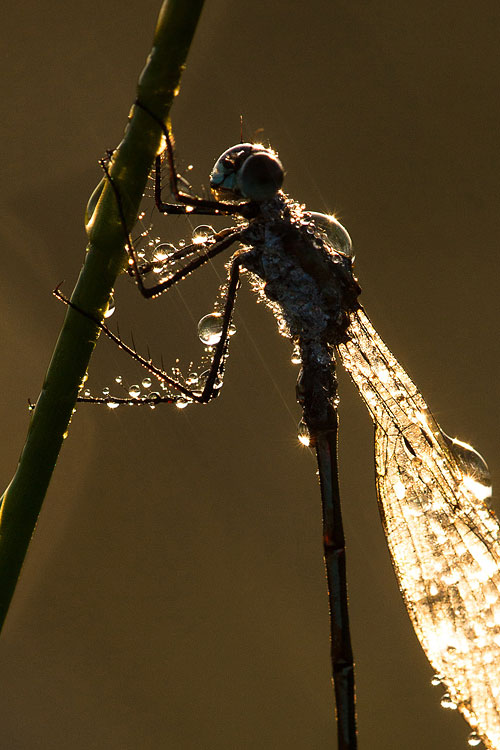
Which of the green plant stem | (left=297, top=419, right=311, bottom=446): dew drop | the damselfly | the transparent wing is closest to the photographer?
the green plant stem

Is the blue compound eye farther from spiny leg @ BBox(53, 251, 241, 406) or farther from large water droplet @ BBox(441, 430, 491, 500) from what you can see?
large water droplet @ BBox(441, 430, 491, 500)

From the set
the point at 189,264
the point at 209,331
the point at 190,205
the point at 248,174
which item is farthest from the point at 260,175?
the point at 209,331

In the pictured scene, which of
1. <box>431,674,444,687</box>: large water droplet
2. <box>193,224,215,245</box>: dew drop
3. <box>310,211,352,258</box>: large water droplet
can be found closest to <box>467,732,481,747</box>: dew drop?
<box>431,674,444,687</box>: large water droplet

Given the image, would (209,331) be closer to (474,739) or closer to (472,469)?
(472,469)

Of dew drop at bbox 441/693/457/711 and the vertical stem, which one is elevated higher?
the vertical stem

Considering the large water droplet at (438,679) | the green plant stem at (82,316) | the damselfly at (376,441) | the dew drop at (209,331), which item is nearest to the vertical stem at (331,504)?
the damselfly at (376,441)

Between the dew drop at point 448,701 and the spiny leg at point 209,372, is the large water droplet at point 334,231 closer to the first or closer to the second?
the spiny leg at point 209,372

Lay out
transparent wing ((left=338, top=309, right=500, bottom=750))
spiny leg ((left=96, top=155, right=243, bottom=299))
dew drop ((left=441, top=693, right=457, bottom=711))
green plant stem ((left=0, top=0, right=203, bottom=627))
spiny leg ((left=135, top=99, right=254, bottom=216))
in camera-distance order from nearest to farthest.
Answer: green plant stem ((left=0, top=0, right=203, bottom=627)) < spiny leg ((left=96, top=155, right=243, bottom=299)) < spiny leg ((left=135, top=99, right=254, bottom=216)) < dew drop ((left=441, top=693, right=457, bottom=711)) < transparent wing ((left=338, top=309, right=500, bottom=750))

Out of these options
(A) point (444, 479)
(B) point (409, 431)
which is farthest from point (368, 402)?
(A) point (444, 479)
